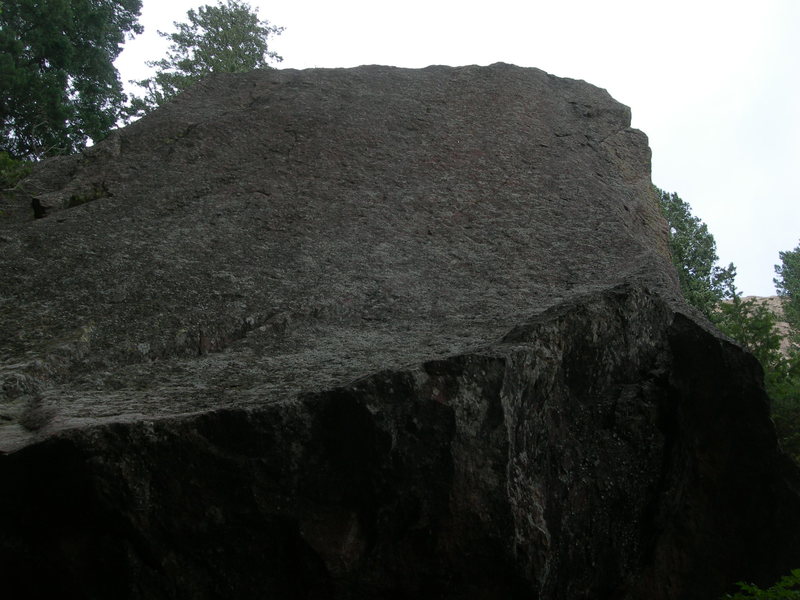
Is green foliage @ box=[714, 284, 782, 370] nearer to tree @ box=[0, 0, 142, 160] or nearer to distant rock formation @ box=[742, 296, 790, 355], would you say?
distant rock formation @ box=[742, 296, 790, 355]

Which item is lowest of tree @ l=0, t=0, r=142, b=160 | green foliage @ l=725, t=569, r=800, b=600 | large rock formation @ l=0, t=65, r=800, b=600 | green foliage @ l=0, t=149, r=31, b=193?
green foliage @ l=725, t=569, r=800, b=600

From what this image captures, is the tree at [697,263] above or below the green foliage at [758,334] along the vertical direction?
above

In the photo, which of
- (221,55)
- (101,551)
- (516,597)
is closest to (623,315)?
(516,597)

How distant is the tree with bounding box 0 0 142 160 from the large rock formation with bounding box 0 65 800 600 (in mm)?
12014

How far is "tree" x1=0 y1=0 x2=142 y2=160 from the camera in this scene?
728 inches

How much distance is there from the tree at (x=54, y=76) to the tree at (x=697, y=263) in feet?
49.6

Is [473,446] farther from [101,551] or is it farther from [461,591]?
[101,551]

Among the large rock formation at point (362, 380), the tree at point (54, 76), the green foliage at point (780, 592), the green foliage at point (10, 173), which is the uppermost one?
the tree at point (54, 76)

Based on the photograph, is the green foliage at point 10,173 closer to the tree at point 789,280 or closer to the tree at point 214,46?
the tree at point 214,46

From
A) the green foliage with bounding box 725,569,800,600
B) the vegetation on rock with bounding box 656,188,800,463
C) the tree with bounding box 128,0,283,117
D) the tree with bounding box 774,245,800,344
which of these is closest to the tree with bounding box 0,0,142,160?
the tree with bounding box 128,0,283,117

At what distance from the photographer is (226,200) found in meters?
7.09

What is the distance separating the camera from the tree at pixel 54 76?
60.7 feet

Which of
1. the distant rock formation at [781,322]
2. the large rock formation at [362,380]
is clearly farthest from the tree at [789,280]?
the large rock formation at [362,380]

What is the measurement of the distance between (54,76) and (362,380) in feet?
60.9
